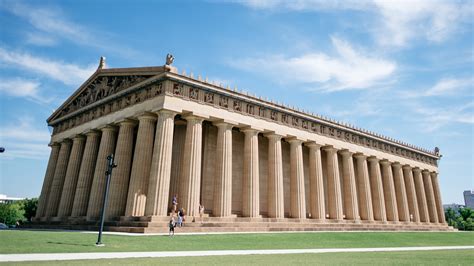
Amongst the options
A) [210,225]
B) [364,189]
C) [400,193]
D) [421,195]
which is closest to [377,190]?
[364,189]

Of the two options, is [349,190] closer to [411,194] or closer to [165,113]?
[411,194]

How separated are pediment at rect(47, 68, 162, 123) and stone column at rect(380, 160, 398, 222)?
39157 mm

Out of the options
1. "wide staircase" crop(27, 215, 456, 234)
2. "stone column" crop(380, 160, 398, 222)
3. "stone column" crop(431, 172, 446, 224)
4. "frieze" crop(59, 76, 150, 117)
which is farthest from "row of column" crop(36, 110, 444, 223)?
"stone column" crop(431, 172, 446, 224)

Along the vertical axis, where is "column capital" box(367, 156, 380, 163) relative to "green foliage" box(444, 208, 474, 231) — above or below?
above

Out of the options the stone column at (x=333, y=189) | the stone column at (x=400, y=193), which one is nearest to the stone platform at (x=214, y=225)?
the stone column at (x=333, y=189)

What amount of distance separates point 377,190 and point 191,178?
3189cm

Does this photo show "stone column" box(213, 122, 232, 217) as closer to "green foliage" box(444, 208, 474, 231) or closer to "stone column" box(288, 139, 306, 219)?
"stone column" box(288, 139, 306, 219)

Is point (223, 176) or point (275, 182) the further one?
point (275, 182)

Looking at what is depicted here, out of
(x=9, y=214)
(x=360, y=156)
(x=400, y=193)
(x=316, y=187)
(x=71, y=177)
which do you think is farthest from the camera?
(x=9, y=214)

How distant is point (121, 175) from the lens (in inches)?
1298

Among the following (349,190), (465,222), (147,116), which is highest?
(147,116)

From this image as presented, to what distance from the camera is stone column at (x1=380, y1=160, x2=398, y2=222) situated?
167 ft

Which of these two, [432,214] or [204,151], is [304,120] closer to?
[204,151]

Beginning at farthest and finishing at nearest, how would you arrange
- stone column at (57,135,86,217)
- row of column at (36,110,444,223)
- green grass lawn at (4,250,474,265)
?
stone column at (57,135,86,217)
row of column at (36,110,444,223)
green grass lawn at (4,250,474,265)
